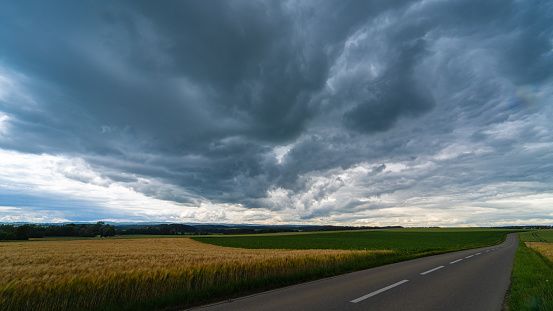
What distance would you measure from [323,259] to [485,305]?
26.8 feet

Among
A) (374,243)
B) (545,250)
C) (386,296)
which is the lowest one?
(374,243)

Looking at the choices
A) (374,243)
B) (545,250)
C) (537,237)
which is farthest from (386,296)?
(537,237)

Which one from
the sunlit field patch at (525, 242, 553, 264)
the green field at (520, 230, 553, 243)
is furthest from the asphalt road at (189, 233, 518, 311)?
the green field at (520, 230, 553, 243)

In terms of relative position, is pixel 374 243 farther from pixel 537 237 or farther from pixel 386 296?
pixel 537 237

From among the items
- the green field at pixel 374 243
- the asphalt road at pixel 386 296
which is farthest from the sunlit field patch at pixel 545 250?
the asphalt road at pixel 386 296

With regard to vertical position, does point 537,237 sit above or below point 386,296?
below

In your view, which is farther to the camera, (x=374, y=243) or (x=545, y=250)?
(x=374, y=243)

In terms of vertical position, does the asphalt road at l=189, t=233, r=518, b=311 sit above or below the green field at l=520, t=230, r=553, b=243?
above

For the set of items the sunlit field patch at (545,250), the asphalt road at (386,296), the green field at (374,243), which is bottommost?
the green field at (374,243)

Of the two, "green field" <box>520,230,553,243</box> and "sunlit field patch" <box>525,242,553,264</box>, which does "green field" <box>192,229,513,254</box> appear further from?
"sunlit field patch" <box>525,242,553,264</box>

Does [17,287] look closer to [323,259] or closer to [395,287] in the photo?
[395,287]

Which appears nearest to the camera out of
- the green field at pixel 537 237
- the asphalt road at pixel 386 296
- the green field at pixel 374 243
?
the asphalt road at pixel 386 296

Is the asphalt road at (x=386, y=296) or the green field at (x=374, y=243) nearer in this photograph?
the asphalt road at (x=386, y=296)

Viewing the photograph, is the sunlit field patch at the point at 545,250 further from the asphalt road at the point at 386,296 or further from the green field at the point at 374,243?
the asphalt road at the point at 386,296
